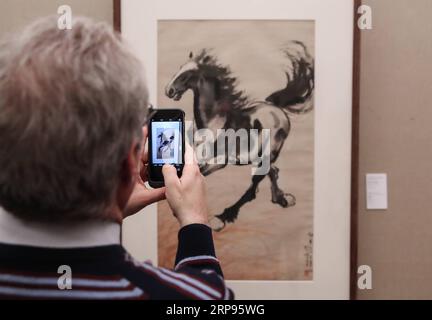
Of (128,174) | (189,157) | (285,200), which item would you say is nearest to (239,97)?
(285,200)

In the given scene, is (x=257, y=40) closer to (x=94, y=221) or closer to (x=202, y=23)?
(x=202, y=23)

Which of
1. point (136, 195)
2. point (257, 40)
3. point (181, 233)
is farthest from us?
point (257, 40)

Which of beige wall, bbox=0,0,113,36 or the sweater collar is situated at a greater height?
beige wall, bbox=0,0,113,36

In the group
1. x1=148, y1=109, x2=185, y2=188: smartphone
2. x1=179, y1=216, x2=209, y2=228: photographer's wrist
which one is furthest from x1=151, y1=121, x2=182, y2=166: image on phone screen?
x1=179, y1=216, x2=209, y2=228: photographer's wrist

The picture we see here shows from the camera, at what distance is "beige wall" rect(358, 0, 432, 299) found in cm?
128

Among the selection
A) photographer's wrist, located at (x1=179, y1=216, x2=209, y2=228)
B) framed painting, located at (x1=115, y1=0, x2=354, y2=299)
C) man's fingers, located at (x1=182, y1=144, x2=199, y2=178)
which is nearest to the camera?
photographer's wrist, located at (x1=179, y1=216, x2=209, y2=228)

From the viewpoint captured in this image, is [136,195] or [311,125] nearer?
[136,195]

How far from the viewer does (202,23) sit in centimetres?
126

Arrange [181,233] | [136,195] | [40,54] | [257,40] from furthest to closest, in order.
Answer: [257,40]
[136,195]
[181,233]
[40,54]

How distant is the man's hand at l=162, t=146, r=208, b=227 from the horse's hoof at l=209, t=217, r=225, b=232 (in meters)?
0.49

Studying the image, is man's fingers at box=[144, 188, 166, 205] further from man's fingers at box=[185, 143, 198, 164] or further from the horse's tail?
the horse's tail

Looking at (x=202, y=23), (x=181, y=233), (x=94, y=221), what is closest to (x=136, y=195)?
(x=181, y=233)
